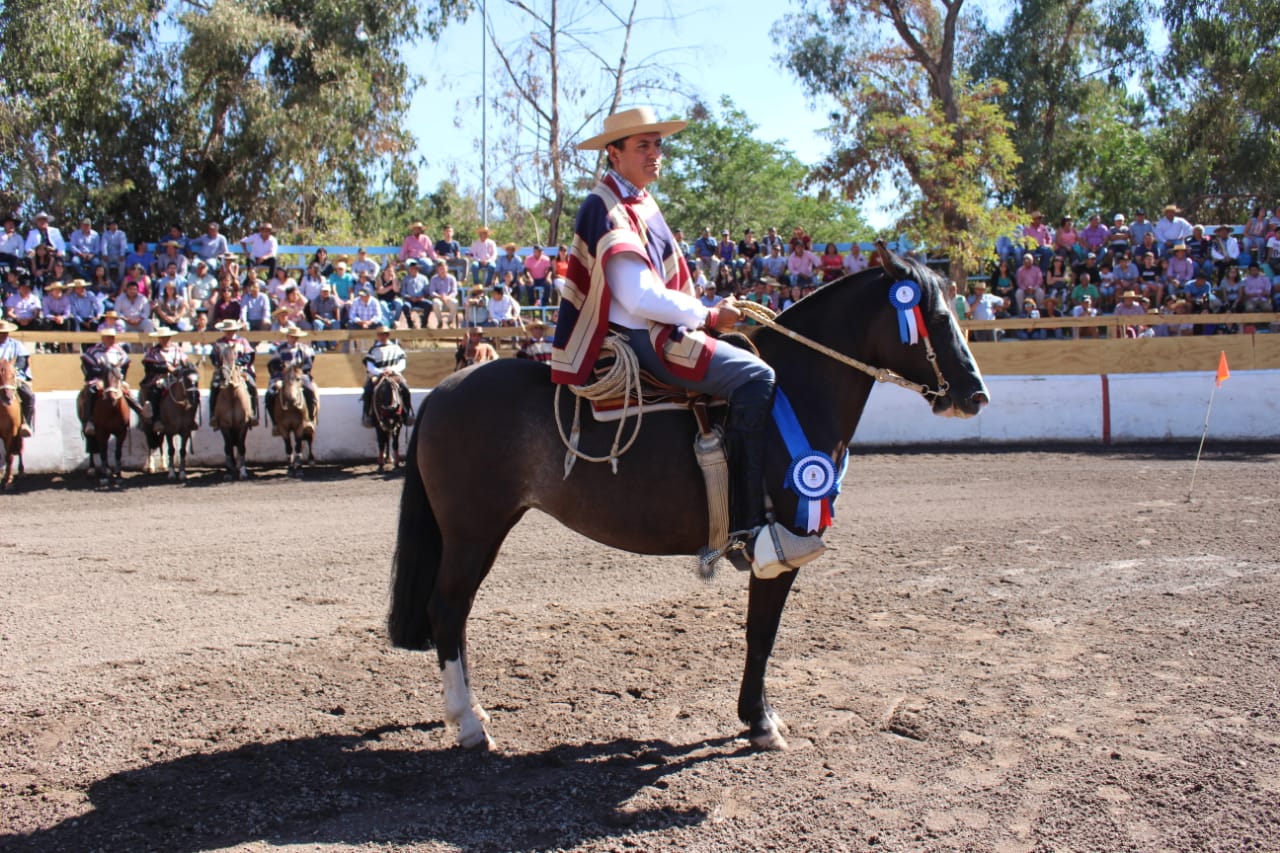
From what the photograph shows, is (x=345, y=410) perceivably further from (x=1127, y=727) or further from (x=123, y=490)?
(x=1127, y=727)

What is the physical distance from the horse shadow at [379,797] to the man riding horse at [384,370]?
11191mm

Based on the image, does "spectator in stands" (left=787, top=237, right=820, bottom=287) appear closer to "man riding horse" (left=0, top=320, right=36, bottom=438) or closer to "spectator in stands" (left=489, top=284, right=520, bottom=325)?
"spectator in stands" (left=489, top=284, right=520, bottom=325)

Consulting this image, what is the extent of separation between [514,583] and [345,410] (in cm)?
972

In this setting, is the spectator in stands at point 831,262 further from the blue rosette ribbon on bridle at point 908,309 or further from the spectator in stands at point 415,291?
the blue rosette ribbon on bridle at point 908,309

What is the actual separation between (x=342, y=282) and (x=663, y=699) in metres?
17.7

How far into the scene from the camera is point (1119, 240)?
74.9 ft

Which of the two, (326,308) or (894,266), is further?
(326,308)

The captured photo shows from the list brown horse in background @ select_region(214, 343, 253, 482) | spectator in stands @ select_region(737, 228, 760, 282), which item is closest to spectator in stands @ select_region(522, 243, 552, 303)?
spectator in stands @ select_region(737, 228, 760, 282)

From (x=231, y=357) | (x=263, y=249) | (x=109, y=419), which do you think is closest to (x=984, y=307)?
(x=231, y=357)

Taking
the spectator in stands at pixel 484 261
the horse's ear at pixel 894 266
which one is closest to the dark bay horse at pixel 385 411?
the spectator in stands at pixel 484 261

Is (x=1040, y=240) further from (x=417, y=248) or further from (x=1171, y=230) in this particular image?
(x=417, y=248)

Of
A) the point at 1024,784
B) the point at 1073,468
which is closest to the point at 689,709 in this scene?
the point at 1024,784

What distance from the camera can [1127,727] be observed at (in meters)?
4.87

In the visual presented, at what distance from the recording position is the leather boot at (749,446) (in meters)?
4.70
